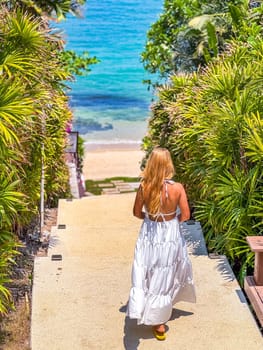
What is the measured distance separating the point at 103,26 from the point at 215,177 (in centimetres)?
5747

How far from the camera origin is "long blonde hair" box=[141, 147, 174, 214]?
495 centimetres

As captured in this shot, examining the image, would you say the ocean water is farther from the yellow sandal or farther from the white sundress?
the yellow sandal

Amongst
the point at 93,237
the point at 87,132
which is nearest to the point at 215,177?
the point at 93,237

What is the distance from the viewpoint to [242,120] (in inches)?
269

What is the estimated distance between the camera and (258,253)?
502 centimetres

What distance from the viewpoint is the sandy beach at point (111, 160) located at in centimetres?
2219

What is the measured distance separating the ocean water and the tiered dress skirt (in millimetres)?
16645

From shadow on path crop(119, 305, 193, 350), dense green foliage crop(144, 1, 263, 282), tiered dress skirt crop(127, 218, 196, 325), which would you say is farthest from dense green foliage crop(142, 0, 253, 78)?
shadow on path crop(119, 305, 193, 350)

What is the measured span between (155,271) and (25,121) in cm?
216

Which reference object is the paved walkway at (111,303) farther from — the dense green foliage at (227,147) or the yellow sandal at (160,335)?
the dense green foliage at (227,147)

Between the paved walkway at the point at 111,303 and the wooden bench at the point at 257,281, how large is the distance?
47 cm

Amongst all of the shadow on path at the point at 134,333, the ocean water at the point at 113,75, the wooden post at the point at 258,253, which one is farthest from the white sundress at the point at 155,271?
the ocean water at the point at 113,75

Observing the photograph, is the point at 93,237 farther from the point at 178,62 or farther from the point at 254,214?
the point at 178,62

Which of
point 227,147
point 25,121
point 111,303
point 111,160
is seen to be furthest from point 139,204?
point 111,160
